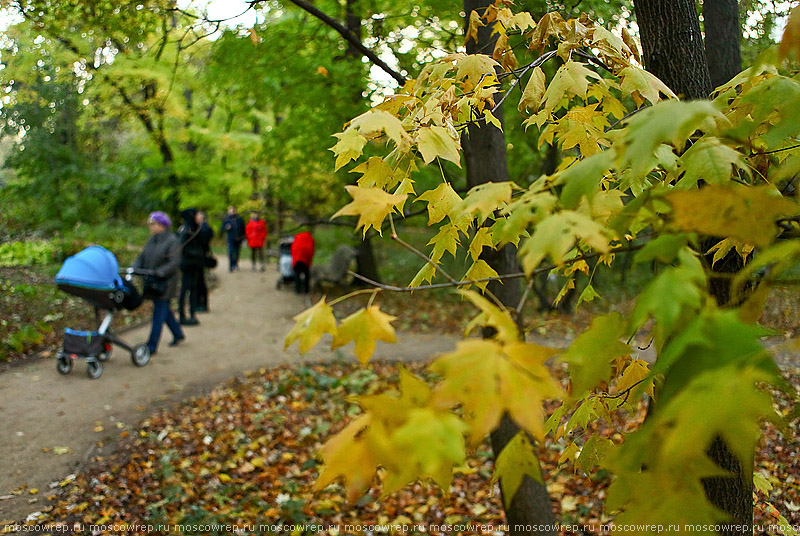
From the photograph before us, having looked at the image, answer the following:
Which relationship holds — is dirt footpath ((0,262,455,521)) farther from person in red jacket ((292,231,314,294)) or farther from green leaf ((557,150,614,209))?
green leaf ((557,150,614,209))

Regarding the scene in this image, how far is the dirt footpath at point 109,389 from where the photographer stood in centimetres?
491

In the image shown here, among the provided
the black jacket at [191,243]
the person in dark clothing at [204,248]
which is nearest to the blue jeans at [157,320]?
the black jacket at [191,243]

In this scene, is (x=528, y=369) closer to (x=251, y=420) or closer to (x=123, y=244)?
(x=251, y=420)

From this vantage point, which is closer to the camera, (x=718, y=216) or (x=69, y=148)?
(x=718, y=216)

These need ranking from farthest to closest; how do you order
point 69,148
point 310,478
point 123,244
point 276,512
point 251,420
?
point 123,244
point 69,148
point 251,420
point 310,478
point 276,512

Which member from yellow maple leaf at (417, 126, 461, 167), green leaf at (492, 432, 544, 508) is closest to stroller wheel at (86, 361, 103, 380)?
yellow maple leaf at (417, 126, 461, 167)

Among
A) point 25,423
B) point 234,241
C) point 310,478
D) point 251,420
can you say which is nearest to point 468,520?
point 310,478

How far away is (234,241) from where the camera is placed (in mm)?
16750

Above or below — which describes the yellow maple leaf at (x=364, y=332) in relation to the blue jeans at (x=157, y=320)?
above

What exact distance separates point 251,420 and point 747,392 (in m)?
6.36

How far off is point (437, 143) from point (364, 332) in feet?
2.14

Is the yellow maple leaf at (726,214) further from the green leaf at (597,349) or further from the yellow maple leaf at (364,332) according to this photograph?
the yellow maple leaf at (364,332)

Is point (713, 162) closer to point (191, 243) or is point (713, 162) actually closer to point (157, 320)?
point (157, 320)

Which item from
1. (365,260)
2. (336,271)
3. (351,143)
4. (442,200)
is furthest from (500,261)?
(365,260)
